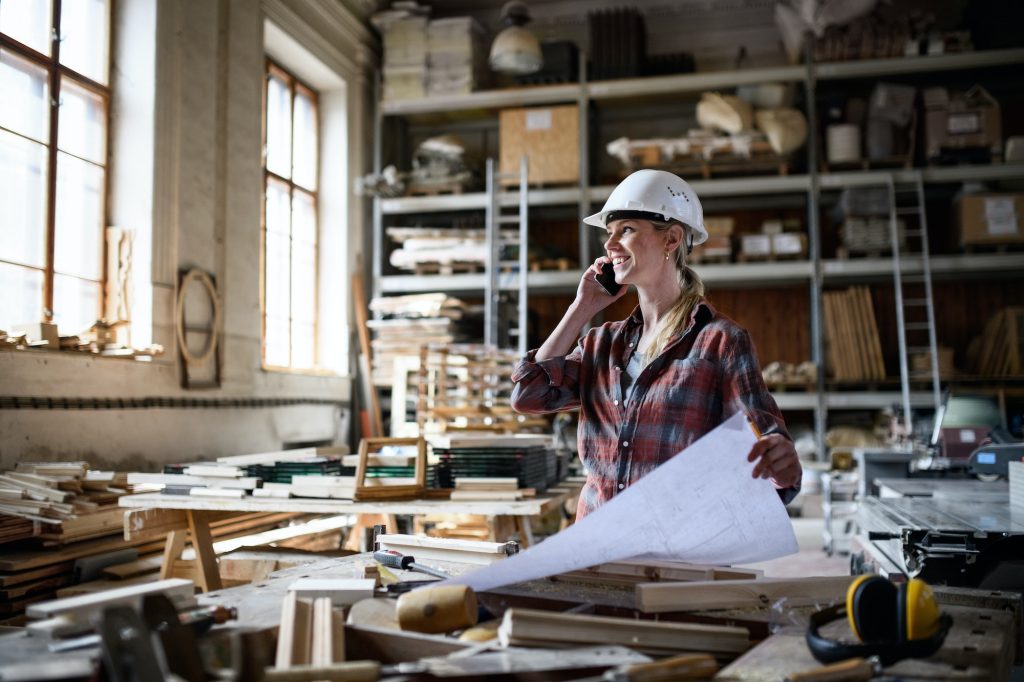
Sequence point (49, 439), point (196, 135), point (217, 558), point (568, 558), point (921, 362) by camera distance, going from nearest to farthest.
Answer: point (568, 558)
point (217, 558)
point (49, 439)
point (196, 135)
point (921, 362)

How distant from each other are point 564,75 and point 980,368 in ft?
17.6

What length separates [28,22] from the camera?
5.59 metres

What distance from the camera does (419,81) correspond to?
970 cm

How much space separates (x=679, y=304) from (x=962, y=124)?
773 cm

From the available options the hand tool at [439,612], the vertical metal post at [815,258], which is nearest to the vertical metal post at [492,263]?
the vertical metal post at [815,258]

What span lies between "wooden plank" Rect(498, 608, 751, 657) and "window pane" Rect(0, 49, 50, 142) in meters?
5.31

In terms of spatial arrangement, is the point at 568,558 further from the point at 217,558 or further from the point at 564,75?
the point at 564,75

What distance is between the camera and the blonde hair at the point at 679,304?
2295 millimetres

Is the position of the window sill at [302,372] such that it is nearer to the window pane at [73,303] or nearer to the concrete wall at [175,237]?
the concrete wall at [175,237]

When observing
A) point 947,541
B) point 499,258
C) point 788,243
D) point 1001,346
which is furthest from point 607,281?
point 1001,346

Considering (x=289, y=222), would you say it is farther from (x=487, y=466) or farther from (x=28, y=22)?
(x=487, y=466)

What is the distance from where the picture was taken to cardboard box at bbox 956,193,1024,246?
27.5ft

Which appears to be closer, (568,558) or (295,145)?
(568,558)

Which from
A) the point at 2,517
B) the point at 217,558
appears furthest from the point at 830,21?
the point at 2,517
